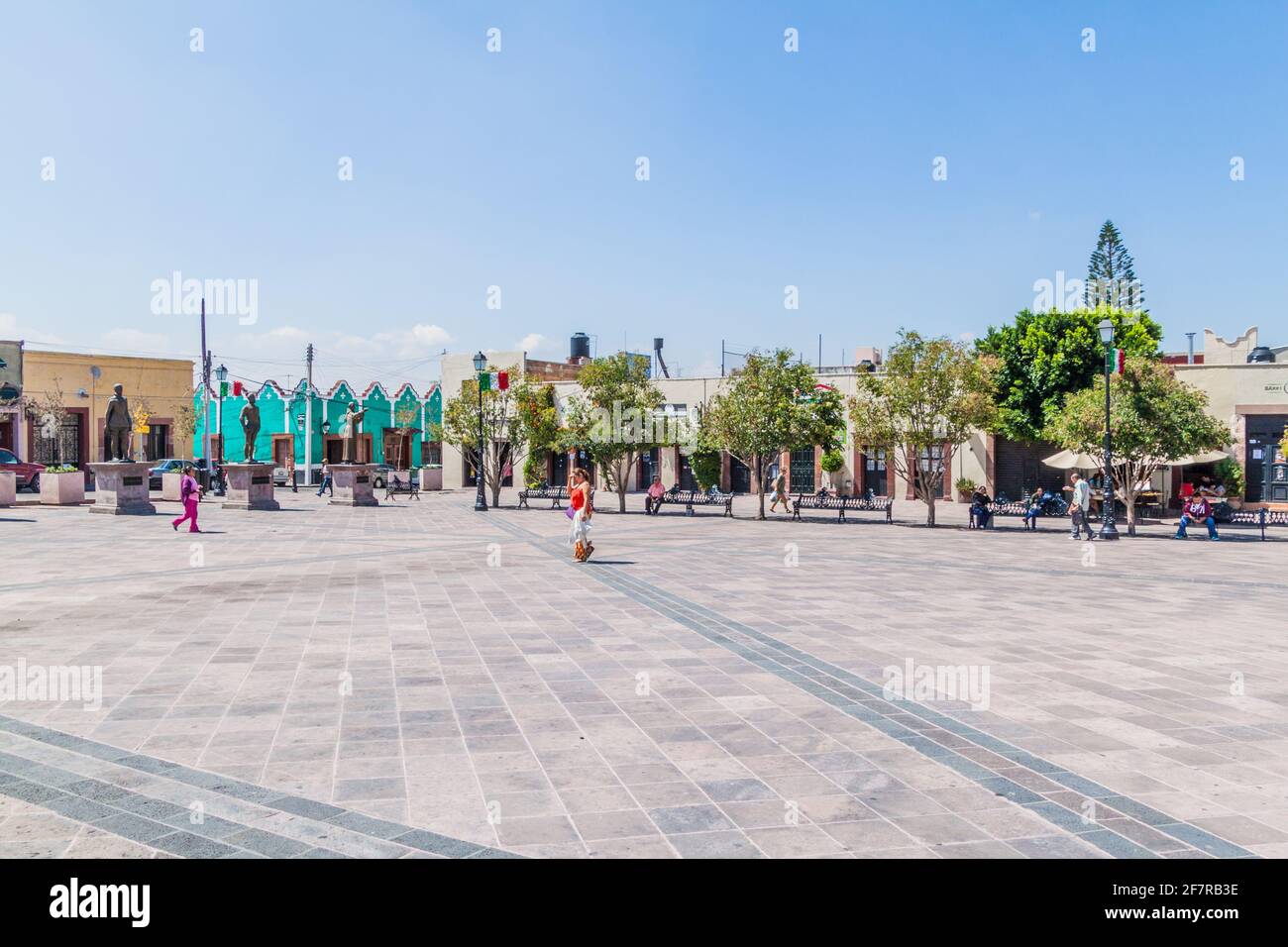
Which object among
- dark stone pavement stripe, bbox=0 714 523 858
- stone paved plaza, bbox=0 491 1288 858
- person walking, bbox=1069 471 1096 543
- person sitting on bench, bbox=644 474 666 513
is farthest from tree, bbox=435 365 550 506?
dark stone pavement stripe, bbox=0 714 523 858

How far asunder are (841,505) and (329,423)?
3871 centimetres

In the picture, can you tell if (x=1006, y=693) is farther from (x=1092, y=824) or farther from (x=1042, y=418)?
(x=1042, y=418)

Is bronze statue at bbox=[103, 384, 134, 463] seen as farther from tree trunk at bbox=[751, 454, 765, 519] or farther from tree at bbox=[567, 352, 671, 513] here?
→ tree trunk at bbox=[751, 454, 765, 519]

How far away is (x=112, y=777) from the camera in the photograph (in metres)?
5.68

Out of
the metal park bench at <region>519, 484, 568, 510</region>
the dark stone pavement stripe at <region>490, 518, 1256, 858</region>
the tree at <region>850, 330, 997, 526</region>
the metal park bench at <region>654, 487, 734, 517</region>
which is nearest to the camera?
the dark stone pavement stripe at <region>490, 518, 1256, 858</region>

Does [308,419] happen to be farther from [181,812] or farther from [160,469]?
[181,812]

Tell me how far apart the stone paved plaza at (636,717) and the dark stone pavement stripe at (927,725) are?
0.03m

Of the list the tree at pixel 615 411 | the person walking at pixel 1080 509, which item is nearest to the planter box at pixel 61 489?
the tree at pixel 615 411

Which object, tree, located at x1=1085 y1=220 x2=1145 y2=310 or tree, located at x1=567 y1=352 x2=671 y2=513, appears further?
tree, located at x1=1085 y1=220 x2=1145 y2=310

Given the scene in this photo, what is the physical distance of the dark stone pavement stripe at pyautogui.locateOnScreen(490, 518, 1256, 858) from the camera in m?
4.91

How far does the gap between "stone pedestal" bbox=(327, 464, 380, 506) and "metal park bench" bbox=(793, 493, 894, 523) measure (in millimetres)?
14832

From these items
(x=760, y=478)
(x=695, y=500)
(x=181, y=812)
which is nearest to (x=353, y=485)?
(x=695, y=500)

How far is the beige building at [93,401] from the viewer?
47.4 metres
